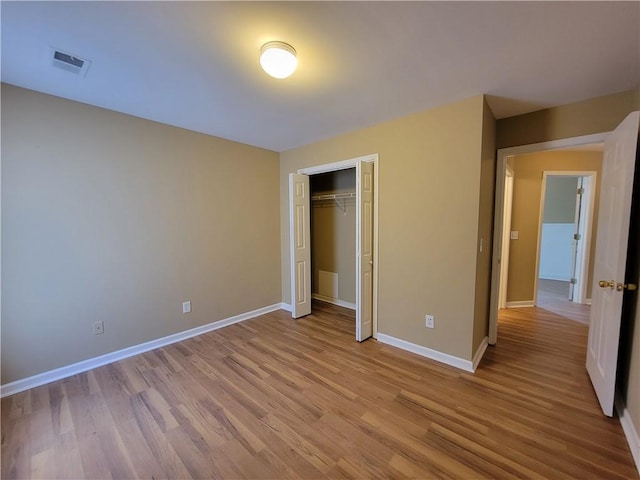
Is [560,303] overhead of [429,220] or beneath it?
beneath

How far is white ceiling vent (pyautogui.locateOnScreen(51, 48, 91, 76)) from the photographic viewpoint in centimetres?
168

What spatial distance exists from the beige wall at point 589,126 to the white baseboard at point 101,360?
3.76m

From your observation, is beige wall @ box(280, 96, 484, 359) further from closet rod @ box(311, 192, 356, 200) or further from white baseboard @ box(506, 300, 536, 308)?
white baseboard @ box(506, 300, 536, 308)

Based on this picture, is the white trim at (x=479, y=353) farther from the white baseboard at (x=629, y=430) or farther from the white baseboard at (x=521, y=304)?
the white baseboard at (x=521, y=304)

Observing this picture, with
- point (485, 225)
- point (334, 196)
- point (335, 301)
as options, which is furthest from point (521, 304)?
point (334, 196)

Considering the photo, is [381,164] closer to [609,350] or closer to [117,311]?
[609,350]

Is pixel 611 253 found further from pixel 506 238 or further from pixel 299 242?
pixel 299 242

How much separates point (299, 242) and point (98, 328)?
2390 mm

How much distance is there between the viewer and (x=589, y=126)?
224cm

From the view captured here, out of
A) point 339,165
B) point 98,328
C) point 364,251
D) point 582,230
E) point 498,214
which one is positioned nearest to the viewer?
point 98,328

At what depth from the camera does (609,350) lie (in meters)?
1.80

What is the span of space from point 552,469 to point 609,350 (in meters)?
0.99

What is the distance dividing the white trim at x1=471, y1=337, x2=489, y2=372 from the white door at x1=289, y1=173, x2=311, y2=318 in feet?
7.24

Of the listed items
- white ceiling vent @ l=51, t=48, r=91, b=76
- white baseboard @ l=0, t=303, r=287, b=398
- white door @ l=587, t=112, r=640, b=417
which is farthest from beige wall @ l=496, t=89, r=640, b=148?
white baseboard @ l=0, t=303, r=287, b=398
